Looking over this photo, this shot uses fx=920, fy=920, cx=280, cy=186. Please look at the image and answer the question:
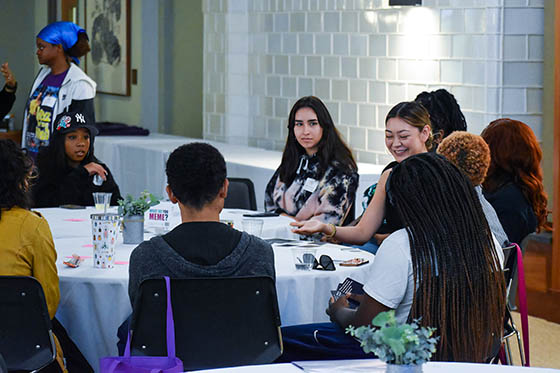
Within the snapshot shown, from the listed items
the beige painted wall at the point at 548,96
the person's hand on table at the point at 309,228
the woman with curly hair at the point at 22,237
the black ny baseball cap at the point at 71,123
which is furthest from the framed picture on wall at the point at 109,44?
the woman with curly hair at the point at 22,237

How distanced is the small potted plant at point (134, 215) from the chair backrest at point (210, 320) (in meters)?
1.03

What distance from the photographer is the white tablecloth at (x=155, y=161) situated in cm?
635

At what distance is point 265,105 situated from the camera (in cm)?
762

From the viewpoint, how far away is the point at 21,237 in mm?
2904

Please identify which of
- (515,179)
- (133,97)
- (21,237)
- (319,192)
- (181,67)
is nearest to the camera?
(21,237)

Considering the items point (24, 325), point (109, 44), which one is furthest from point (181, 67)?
point (24, 325)

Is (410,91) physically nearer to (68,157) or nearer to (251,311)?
(68,157)

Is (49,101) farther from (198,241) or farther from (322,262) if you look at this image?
(198,241)

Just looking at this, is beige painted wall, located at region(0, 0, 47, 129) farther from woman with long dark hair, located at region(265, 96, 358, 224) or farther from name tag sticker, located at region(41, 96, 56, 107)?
woman with long dark hair, located at region(265, 96, 358, 224)

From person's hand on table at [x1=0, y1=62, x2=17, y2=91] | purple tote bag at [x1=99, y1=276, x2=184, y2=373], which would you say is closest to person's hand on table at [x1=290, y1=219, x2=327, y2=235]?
purple tote bag at [x1=99, y1=276, x2=184, y2=373]

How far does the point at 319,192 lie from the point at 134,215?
1326 millimetres

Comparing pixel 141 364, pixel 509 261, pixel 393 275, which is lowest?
pixel 141 364

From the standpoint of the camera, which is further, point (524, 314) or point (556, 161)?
point (556, 161)

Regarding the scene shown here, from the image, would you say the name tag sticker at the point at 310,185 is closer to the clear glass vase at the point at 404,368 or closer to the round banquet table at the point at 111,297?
the round banquet table at the point at 111,297
